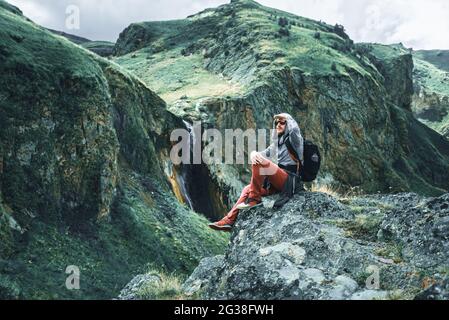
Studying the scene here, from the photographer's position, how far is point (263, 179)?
10164 mm

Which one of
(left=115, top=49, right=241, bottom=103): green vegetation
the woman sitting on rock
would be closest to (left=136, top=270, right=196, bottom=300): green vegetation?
the woman sitting on rock

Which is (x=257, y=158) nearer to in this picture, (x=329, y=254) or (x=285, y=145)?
(x=285, y=145)

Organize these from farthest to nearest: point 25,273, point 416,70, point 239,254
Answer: point 416,70
point 25,273
point 239,254

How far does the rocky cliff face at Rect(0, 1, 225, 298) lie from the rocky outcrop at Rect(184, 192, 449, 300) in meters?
9.82

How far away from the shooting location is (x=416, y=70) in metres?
179

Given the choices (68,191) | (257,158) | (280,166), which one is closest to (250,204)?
(280,166)

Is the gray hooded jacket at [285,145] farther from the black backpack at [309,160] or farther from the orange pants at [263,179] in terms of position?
the orange pants at [263,179]

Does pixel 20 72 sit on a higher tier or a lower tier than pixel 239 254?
higher

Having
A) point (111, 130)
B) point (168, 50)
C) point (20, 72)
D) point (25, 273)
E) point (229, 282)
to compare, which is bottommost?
point (25, 273)

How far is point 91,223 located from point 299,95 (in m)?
40.2

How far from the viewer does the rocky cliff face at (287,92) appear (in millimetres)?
49844

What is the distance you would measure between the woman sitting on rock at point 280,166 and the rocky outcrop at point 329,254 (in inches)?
10.7
